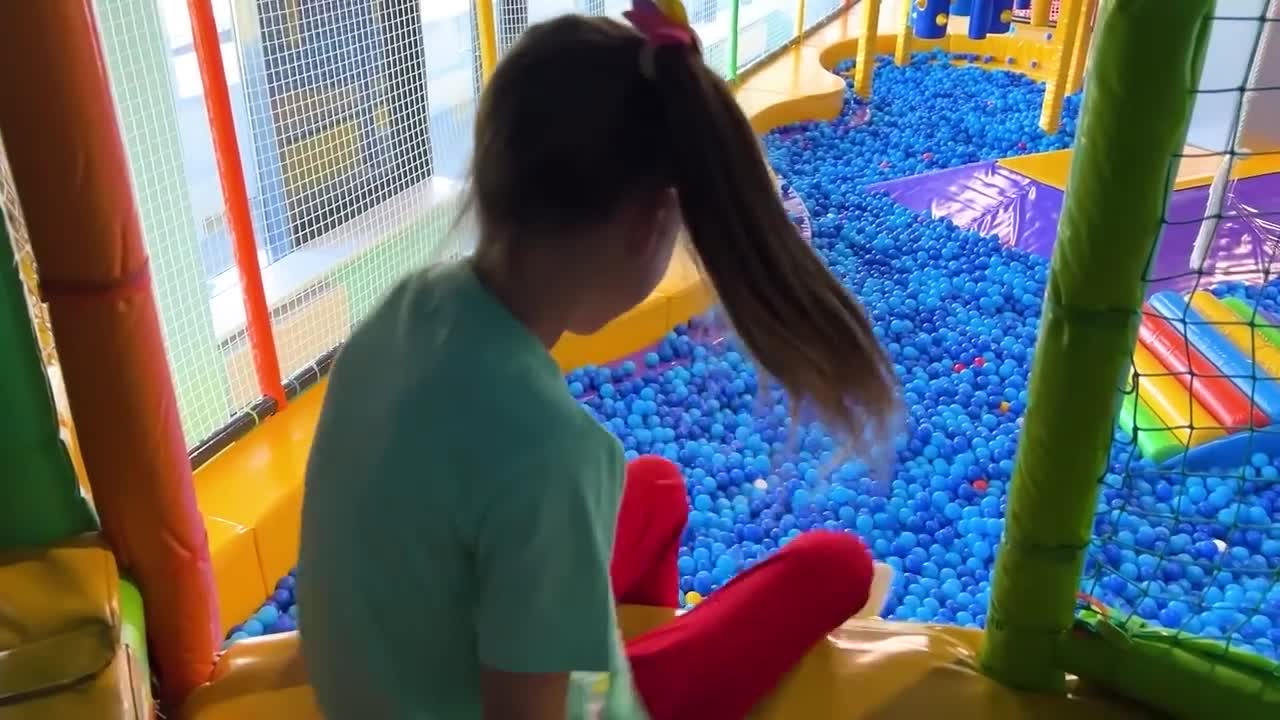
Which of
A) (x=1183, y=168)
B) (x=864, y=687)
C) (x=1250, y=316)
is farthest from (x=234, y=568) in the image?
(x=1183, y=168)

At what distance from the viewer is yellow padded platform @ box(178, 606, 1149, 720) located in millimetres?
1142

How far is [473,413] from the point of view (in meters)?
0.71

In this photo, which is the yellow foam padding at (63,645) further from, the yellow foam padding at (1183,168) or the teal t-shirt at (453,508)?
the yellow foam padding at (1183,168)

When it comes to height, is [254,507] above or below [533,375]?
below

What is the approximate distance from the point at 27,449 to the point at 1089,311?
1045 millimetres

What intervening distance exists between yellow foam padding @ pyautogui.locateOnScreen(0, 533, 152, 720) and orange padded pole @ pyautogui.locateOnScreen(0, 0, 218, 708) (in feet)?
0.29

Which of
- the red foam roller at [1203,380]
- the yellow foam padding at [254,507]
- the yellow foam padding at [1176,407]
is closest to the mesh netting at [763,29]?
the red foam roller at [1203,380]

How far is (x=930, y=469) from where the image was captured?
1.96m

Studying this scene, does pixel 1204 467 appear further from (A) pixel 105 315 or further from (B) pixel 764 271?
(A) pixel 105 315

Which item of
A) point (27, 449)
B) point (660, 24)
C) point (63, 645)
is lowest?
point (63, 645)

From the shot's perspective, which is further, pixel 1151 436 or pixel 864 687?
pixel 1151 436

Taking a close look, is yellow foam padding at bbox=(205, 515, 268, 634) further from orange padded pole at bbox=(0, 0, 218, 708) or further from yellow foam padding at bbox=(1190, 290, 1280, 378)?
yellow foam padding at bbox=(1190, 290, 1280, 378)

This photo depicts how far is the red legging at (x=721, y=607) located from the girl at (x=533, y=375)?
1.20 ft

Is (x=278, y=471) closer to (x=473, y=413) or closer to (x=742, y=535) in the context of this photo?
(x=742, y=535)
